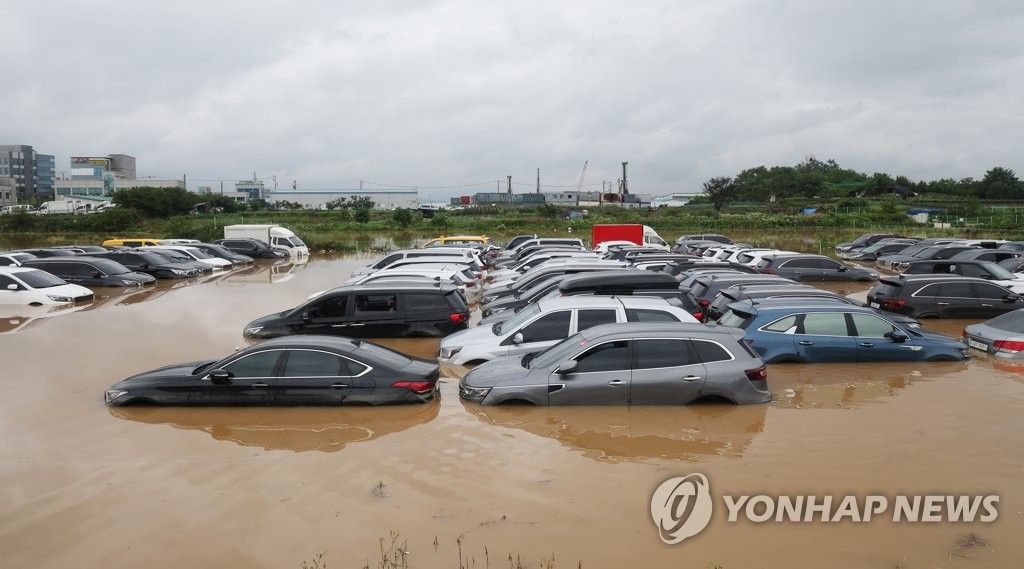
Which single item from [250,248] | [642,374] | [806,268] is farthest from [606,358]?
[250,248]

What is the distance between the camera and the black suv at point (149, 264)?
86.8 feet

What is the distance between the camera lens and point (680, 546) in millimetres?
5938

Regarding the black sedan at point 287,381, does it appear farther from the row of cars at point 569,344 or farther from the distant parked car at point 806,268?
the distant parked car at point 806,268

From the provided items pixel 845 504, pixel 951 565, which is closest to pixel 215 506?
→ pixel 845 504

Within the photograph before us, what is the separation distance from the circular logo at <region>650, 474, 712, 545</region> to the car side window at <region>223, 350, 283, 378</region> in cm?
530

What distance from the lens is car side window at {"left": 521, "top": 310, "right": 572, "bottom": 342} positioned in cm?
1087

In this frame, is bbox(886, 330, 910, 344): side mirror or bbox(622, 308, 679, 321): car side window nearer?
bbox(622, 308, 679, 321): car side window

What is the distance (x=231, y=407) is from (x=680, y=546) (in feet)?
20.3

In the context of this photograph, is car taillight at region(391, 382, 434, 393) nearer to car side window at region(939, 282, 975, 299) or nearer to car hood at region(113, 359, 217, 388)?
car hood at region(113, 359, 217, 388)

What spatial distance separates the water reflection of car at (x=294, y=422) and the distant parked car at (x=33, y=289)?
39.9ft

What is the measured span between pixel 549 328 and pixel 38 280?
650 inches

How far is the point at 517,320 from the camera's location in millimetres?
11617

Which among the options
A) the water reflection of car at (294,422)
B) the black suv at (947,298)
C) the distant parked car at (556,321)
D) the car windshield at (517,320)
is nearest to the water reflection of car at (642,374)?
the water reflection of car at (294,422)

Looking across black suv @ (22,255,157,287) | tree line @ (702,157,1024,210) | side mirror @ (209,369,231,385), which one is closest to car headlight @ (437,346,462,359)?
side mirror @ (209,369,231,385)
